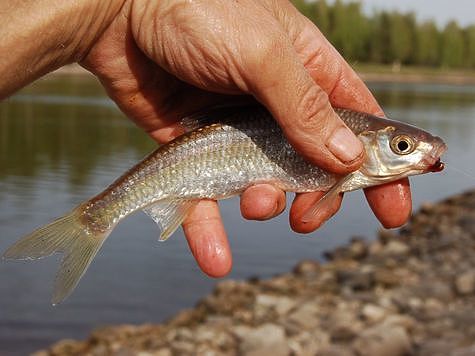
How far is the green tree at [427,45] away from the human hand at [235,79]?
10582 cm

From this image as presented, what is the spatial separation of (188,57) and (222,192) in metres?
0.80

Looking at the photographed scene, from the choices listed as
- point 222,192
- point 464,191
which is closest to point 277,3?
point 222,192

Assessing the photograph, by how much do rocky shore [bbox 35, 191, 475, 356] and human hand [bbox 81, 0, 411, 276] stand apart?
15.0ft

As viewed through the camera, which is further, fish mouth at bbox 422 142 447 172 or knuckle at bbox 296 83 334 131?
fish mouth at bbox 422 142 447 172

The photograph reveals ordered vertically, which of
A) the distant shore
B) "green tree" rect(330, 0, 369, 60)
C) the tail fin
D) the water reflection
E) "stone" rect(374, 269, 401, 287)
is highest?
the tail fin

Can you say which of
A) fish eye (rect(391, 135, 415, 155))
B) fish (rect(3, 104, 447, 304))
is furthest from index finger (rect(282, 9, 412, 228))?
fish eye (rect(391, 135, 415, 155))

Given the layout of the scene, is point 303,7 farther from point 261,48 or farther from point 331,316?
A: point 261,48

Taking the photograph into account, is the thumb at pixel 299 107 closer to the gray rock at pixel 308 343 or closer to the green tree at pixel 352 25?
the gray rock at pixel 308 343

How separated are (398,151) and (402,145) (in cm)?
4

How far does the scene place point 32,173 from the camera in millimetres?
23453

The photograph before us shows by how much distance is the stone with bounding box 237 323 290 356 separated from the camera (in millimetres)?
10016

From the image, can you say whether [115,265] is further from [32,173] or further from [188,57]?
[188,57]

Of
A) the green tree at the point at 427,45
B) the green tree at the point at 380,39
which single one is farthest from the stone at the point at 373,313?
the green tree at the point at 427,45

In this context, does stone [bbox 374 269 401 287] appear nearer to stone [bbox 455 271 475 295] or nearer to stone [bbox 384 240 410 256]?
stone [bbox 455 271 475 295]
